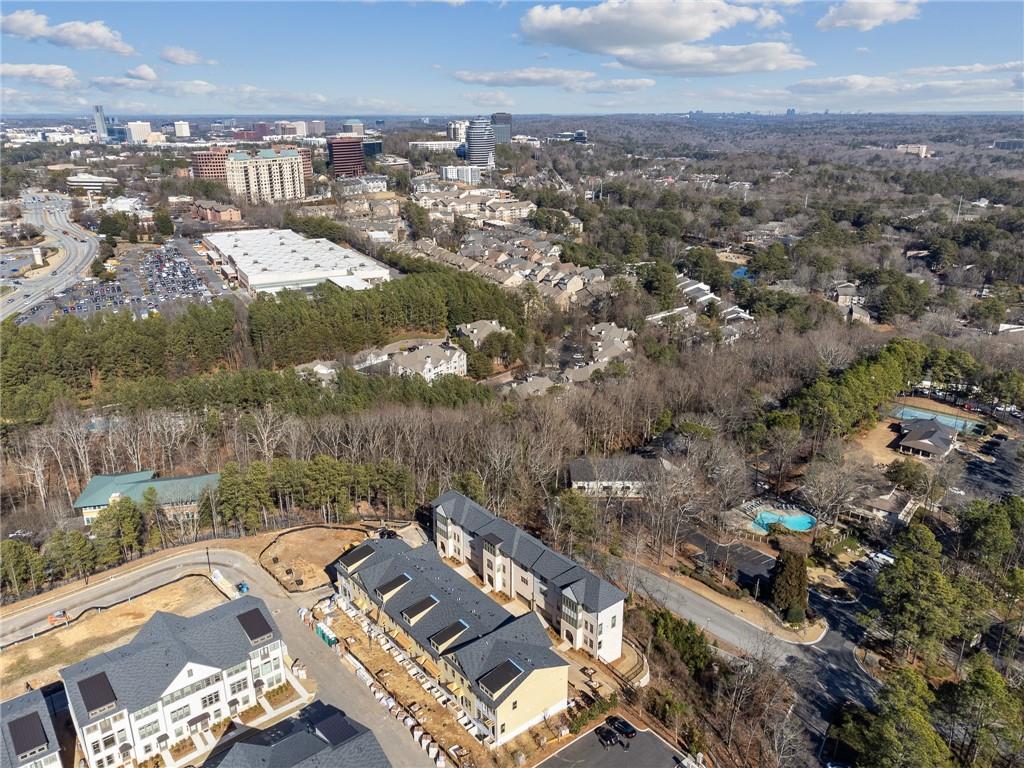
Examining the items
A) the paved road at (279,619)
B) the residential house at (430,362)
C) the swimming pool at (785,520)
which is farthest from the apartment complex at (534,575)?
the residential house at (430,362)

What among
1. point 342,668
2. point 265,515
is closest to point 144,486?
point 265,515

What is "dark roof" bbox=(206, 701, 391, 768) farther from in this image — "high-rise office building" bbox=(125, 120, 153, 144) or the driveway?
"high-rise office building" bbox=(125, 120, 153, 144)

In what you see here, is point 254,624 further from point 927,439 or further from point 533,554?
point 927,439

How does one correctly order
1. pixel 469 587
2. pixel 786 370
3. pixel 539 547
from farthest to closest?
pixel 786 370 → pixel 539 547 → pixel 469 587

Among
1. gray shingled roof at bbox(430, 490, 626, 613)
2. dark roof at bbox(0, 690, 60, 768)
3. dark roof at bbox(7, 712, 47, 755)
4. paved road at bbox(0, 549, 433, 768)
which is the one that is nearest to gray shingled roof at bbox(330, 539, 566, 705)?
gray shingled roof at bbox(430, 490, 626, 613)

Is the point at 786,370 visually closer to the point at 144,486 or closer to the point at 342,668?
the point at 342,668

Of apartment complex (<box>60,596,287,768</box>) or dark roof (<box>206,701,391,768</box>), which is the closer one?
dark roof (<box>206,701,391,768</box>)

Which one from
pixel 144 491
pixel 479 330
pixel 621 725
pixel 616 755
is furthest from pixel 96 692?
pixel 479 330
